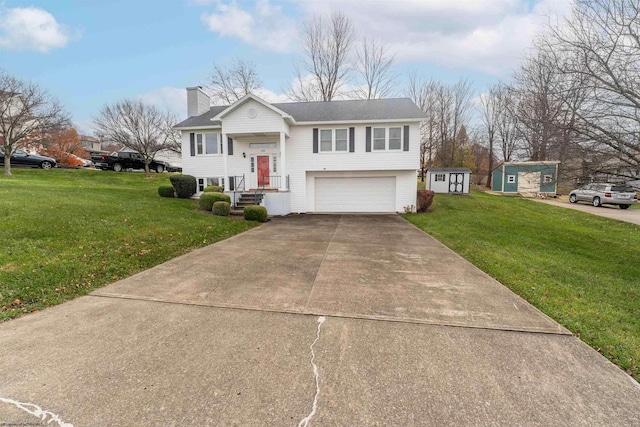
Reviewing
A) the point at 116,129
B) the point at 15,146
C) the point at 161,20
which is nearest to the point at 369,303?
the point at 161,20

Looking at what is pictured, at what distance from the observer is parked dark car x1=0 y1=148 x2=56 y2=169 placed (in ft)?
67.4

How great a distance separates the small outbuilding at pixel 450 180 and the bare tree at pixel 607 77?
16.9 meters

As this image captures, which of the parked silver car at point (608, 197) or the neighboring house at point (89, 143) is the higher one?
the neighboring house at point (89, 143)

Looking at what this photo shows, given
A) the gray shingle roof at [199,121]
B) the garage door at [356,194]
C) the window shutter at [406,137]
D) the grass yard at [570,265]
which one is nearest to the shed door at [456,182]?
the grass yard at [570,265]

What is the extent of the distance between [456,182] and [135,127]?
86.6ft

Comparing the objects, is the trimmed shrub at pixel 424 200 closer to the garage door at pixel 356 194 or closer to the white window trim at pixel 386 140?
the garage door at pixel 356 194

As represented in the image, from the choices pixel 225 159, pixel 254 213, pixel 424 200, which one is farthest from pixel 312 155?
pixel 424 200

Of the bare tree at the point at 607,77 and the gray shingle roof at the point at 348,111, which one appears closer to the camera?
the bare tree at the point at 607,77

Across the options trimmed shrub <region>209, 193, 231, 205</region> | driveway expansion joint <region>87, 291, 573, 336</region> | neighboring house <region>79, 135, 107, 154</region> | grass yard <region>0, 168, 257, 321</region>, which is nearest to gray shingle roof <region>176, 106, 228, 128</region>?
trimmed shrub <region>209, 193, 231, 205</region>

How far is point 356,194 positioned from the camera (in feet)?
53.5

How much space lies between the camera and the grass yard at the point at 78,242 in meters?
4.27

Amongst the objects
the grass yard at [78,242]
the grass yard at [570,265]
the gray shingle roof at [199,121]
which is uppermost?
the gray shingle roof at [199,121]

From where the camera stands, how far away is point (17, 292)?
13.2ft

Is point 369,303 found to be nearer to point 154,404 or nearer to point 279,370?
point 279,370
